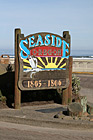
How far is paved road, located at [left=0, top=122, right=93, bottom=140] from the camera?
916 cm

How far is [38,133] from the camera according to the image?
31.7ft

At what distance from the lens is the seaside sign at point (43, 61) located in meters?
13.2

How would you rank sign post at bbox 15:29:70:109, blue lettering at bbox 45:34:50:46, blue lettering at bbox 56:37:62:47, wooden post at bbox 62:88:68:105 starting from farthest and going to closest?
1. wooden post at bbox 62:88:68:105
2. blue lettering at bbox 56:37:62:47
3. blue lettering at bbox 45:34:50:46
4. sign post at bbox 15:29:70:109

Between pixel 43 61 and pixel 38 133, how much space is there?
5252 millimetres

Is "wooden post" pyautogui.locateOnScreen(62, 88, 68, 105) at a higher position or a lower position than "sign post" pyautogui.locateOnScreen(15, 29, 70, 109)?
lower

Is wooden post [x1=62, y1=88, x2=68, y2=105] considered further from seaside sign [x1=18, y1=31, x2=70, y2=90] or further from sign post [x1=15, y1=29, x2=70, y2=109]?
seaside sign [x1=18, y1=31, x2=70, y2=90]

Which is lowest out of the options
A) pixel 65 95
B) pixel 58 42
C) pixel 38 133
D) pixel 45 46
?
pixel 38 133

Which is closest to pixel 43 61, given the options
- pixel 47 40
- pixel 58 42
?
pixel 47 40

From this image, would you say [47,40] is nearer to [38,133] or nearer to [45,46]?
[45,46]

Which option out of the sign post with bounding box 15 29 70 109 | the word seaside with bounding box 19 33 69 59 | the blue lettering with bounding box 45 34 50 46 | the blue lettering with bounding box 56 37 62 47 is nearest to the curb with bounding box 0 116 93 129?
the sign post with bounding box 15 29 70 109

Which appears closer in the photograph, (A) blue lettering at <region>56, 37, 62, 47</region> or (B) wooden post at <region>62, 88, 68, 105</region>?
(A) blue lettering at <region>56, 37, 62, 47</region>

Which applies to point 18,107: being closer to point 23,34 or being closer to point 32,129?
point 32,129

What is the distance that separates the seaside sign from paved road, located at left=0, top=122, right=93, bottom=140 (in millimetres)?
3384

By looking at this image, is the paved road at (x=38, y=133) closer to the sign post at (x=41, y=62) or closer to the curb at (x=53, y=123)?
the curb at (x=53, y=123)
